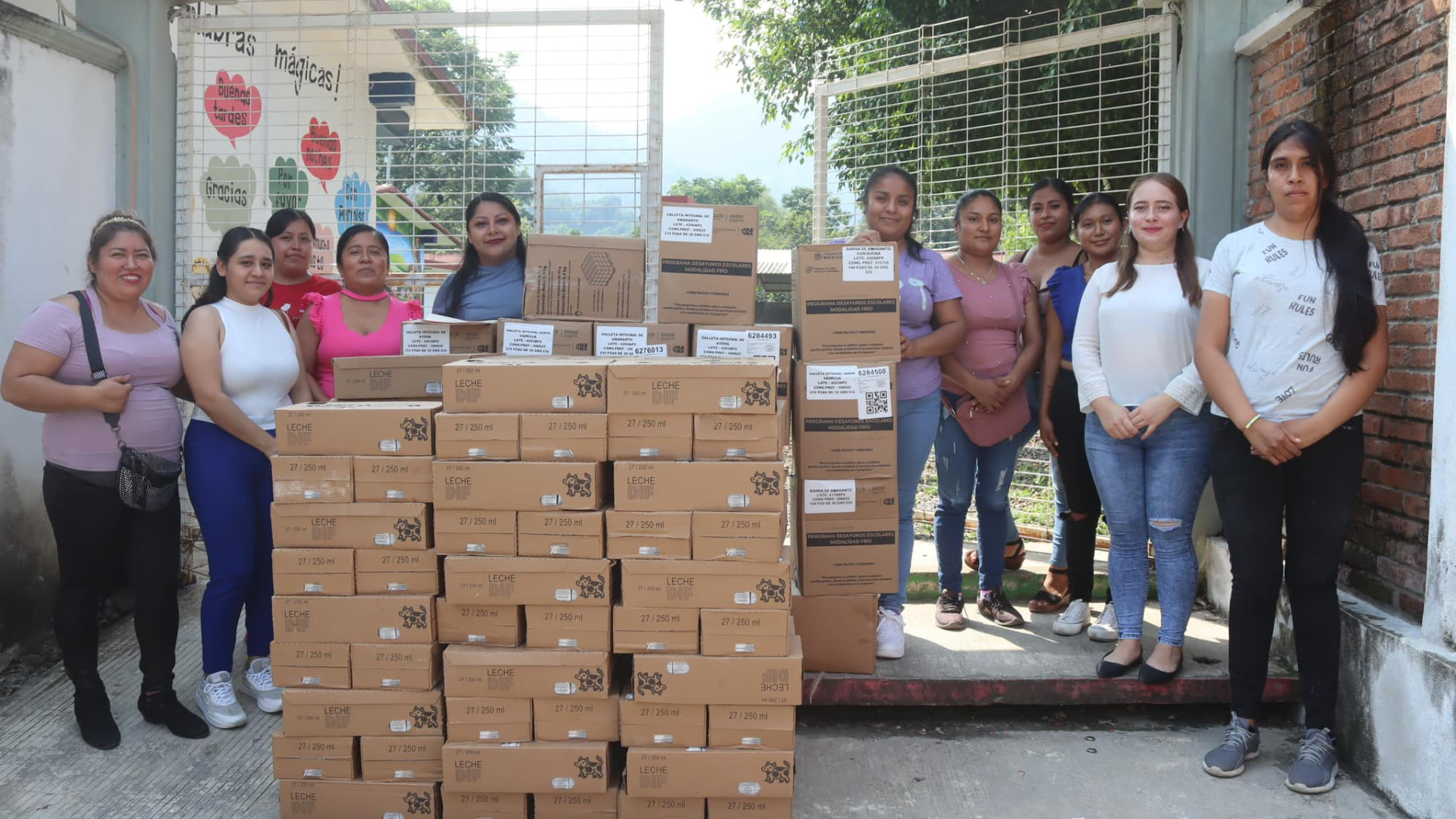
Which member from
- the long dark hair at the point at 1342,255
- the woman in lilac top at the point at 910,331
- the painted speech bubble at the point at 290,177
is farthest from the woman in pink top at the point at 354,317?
the long dark hair at the point at 1342,255

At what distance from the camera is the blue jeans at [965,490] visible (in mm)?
3928

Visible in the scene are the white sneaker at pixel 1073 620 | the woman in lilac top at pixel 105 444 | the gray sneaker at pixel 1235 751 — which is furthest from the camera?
the white sneaker at pixel 1073 620

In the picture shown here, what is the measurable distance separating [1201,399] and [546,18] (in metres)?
3.11

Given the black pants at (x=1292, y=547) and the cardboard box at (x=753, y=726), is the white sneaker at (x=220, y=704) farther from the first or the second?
the black pants at (x=1292, y=547)

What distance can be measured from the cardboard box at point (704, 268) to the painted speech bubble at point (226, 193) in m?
2.65

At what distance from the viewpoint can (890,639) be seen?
3.63 metres

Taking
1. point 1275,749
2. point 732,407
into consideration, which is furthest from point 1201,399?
point 732,407

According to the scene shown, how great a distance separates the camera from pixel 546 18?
14.9 feet

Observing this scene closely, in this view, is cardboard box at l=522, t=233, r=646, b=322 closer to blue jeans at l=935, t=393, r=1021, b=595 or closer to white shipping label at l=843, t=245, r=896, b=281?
white shipping label at l=843, t=245, r=896, b=281

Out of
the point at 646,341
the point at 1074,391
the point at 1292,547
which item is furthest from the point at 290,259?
the point at 1292,547

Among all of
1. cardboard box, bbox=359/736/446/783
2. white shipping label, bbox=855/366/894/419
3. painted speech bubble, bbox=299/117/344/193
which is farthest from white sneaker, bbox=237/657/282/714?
painted speech bubble, bbox=299/117/344/193

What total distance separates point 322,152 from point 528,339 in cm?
378

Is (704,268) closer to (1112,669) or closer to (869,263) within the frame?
(869,263)

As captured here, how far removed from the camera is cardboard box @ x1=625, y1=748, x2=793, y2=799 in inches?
106
